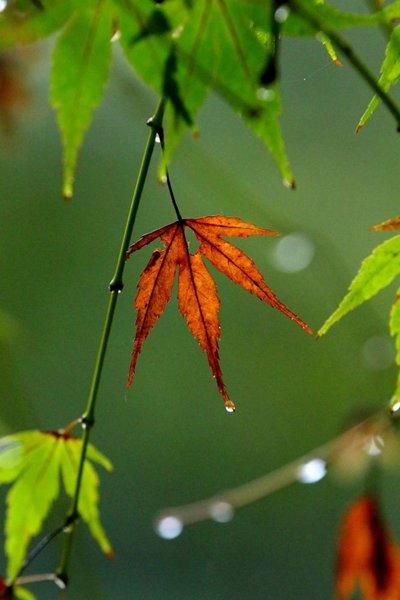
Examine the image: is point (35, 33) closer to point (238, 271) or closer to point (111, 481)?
point (238, 271)

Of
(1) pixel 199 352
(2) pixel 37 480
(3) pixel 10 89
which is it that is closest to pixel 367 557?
(2) pixel 37 480

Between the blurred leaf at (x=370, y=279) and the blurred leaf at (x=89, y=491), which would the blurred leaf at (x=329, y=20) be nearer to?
the blurred leaf at (x=370, y=279)

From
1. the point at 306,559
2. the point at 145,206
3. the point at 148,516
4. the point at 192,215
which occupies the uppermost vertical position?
the point at 145,206

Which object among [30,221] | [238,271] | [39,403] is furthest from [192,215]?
[238,271]

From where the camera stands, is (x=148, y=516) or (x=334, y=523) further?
(x=148, y=516)

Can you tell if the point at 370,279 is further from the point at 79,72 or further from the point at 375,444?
the point at 375,444

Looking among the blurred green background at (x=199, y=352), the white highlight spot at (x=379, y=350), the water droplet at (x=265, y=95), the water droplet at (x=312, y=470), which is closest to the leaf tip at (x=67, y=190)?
the water droplet at (x=265, y=95)

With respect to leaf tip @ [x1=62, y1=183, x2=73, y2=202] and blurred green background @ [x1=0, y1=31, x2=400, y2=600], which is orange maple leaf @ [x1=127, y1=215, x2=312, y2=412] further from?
blurred green background @ [x1=0, y1=31, x2=400, y2=600]
